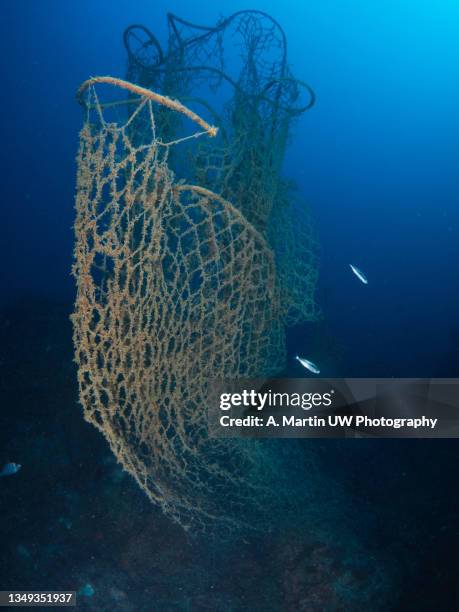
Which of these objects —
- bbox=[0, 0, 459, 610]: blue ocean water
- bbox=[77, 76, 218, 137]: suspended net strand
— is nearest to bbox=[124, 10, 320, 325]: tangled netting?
bbox=[0, 0, 459, 610]: blue ocean water

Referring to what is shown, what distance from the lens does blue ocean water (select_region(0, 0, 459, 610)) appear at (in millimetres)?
4203

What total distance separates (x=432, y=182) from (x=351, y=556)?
4051 centimetres

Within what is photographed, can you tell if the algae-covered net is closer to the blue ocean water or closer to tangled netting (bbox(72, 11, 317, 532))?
tangled netting (bbox(72, 11, 317, 532))

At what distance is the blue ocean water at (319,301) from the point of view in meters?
4.20

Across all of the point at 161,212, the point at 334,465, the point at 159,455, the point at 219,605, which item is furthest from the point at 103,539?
the point at 161,212

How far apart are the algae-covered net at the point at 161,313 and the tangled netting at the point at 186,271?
0.6 inches

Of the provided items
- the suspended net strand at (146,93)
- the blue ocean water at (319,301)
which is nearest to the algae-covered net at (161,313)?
the suspended net strand at (146,93)

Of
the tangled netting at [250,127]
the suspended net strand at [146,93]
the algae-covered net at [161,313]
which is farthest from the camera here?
the tangled netting at [250,127]

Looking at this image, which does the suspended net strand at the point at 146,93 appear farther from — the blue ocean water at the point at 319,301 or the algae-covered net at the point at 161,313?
the blue ocean water at the point at 319,301

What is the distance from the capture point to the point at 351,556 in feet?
13.5

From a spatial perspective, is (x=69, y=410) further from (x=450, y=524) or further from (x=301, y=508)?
(x=450, y=524)

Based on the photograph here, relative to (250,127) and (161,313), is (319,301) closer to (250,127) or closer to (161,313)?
(250,127)

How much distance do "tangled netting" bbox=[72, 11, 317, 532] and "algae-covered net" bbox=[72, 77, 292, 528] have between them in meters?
0.02

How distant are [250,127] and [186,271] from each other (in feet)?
7.21
